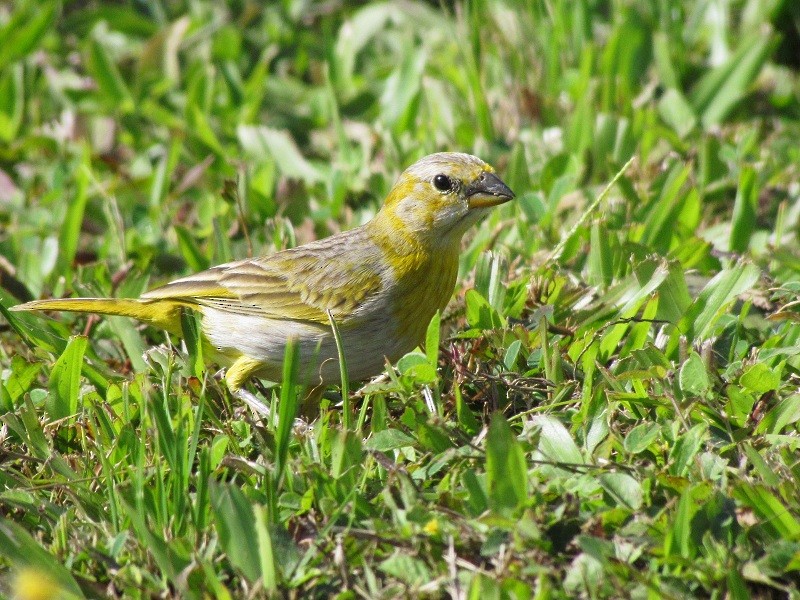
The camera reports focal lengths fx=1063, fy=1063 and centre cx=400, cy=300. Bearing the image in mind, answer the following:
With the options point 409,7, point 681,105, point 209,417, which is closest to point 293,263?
point 209,417

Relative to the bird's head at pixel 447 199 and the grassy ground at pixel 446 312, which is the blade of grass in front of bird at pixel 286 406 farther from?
the bird's head at pixel 447 199

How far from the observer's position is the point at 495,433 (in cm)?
304

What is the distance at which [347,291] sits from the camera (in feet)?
13.6

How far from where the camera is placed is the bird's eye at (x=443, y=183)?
436 centimetres

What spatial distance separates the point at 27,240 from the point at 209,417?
2.10m

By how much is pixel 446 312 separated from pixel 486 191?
579mm

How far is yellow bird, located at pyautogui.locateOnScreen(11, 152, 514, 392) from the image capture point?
4074mm

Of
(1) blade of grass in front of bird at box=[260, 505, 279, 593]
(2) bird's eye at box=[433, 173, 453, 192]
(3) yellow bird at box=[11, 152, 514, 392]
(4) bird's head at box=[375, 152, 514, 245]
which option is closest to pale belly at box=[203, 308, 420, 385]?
(3) yellow bird at box=[11, 152, 514, 392]

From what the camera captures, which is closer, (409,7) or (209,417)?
(209,417)

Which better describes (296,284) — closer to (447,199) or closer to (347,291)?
(347,291)

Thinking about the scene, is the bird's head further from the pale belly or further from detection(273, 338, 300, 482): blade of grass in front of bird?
detection(273, 338, 300, 482): blade of grass in front of bird

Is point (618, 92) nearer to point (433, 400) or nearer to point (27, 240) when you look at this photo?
point (433, 400)

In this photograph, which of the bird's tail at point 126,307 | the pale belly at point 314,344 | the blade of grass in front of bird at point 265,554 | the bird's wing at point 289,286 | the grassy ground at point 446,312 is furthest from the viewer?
the bird's tail at point 126,307

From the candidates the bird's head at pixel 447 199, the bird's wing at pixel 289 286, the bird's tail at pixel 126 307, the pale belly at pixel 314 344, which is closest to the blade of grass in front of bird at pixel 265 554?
the pale belly at pixel 314 344
